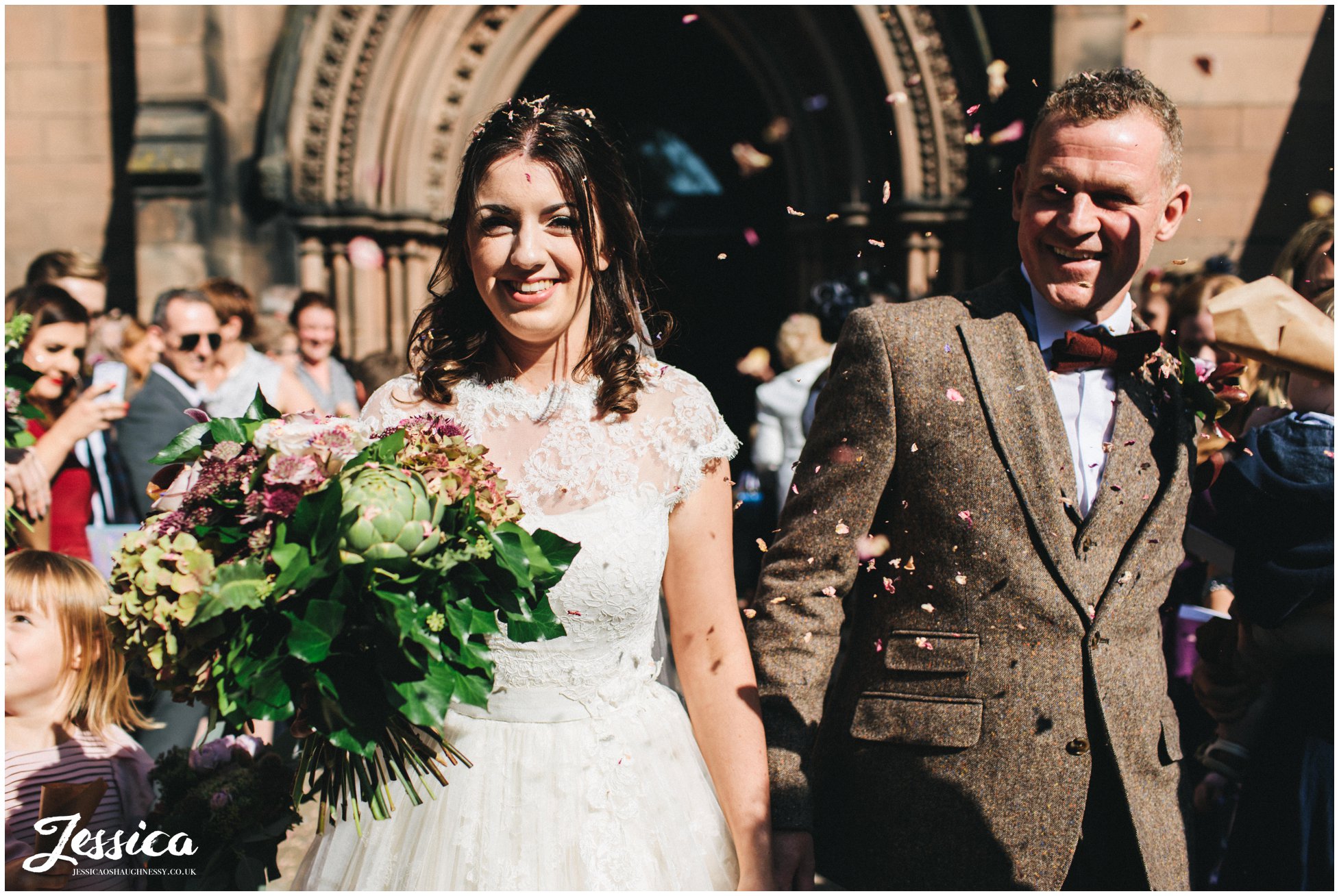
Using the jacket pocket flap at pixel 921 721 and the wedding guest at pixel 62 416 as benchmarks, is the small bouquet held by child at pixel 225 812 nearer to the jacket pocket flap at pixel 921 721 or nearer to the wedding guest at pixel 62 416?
the jacket pocket flap at pixel 921 721

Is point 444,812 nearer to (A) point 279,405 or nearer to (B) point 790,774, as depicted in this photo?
(B) point 790,774

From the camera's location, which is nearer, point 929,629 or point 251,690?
point 251,690

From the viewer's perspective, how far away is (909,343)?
1958 millimetres

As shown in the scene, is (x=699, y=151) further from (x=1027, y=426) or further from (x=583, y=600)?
(x=583, y=600)

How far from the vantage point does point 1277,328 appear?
1999 mm

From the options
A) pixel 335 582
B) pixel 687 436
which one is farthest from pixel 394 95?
pixel 335 582

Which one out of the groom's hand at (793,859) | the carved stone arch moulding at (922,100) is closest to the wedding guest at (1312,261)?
the groom's hand at (793,859)

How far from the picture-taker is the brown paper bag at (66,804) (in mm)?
2494

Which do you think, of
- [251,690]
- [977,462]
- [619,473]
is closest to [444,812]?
[251,690]

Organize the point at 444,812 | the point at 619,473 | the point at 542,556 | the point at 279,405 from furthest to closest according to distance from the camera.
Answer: the point at 279,405 < the point at 619,473 < the point at 444,812 < the point at 542,556

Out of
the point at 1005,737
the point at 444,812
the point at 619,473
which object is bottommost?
the point at 444,812

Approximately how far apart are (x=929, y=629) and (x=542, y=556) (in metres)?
0.77

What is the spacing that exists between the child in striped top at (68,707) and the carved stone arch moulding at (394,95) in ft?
17.2

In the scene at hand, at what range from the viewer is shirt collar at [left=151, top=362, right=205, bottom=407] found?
4445 mm
